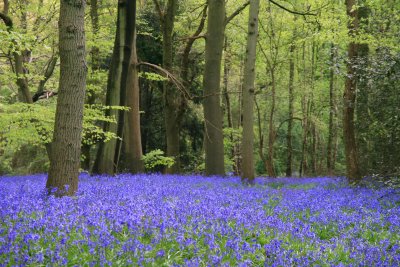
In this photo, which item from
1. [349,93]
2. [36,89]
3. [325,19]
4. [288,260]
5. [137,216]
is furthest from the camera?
[36,89]

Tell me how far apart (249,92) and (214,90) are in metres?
4.45

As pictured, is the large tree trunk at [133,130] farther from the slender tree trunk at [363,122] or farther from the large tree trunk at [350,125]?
the slender tree trunk at [363,122]

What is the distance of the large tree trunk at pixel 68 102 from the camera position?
286 inches

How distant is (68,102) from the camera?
24.0ft

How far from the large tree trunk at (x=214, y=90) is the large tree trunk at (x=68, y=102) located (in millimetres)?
10109

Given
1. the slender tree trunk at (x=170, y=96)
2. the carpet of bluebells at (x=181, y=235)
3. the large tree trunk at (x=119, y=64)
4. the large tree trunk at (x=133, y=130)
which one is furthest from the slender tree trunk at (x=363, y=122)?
the large tree trunk at (x=133, y=130)

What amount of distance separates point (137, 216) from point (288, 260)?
6.47 feet

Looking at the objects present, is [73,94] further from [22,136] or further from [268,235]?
[22,136]

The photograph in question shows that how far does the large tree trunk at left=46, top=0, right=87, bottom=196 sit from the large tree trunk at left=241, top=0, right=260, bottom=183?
6.95 meters

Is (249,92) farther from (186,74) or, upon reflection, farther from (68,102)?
(186,74)

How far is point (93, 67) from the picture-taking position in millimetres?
20781

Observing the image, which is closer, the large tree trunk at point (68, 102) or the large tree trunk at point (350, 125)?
the large tree trunk at point (68, 102)

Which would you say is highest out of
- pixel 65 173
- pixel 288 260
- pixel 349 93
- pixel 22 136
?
pixel 349 93

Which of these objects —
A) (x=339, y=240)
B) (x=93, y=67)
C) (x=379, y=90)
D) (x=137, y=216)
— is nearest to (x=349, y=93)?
(x=379, y=90)
